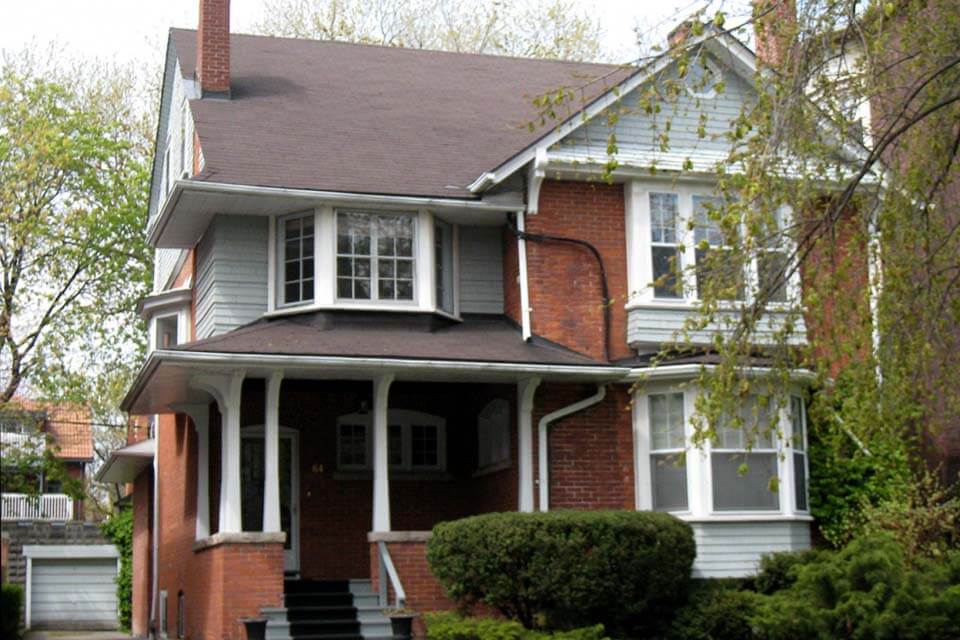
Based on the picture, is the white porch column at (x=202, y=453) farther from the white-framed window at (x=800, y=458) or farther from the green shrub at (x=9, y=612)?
the green shrub at (x=9, y=612)

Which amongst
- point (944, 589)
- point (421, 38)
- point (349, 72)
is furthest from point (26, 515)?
point (944, 589)

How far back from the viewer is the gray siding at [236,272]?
1844cm

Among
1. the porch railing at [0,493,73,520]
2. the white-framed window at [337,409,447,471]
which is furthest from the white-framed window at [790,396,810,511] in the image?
the porch railing at [0,493,73,520]

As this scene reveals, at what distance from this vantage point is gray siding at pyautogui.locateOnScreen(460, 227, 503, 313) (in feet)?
62.7

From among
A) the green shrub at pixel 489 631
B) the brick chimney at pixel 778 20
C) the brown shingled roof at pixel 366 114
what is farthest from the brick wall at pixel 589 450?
the brick chimney at pixel 778 20

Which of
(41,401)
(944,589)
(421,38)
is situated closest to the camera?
(944,589)

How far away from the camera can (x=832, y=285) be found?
11.8 meters

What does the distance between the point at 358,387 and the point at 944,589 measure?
8.77 m

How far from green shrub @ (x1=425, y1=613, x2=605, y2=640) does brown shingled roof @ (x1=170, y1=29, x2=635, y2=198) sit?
234 inches

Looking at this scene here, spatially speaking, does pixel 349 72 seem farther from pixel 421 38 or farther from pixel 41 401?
pixel 421 38

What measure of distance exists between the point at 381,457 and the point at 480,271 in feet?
11.3

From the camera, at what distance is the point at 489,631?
14.6 metres

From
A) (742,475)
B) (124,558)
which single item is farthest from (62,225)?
(742,475)

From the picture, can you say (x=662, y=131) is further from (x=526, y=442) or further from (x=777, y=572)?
(x=777, y=572)
